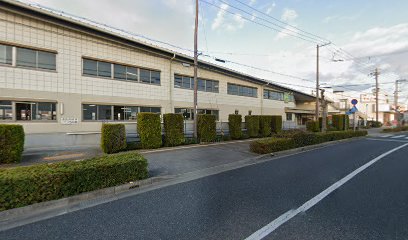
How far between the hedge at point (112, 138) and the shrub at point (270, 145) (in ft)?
22.1

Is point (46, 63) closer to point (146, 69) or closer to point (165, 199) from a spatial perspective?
point (146, 69)

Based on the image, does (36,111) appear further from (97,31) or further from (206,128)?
(206,128)

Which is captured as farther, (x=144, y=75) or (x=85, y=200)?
(x=144, y=75)

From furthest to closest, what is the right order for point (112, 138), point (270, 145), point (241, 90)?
1. point (241, 90)
2. point (270, 145)
3. point (112, 138)

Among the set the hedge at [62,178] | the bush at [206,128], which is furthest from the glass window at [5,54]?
the bush at [206,128]

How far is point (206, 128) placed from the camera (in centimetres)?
1321

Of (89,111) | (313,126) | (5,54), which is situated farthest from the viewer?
(313,126)

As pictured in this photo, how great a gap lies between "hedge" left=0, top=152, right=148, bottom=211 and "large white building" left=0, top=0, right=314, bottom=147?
801 cm

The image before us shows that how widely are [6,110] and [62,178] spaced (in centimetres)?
1005

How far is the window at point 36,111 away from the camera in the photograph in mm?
10836

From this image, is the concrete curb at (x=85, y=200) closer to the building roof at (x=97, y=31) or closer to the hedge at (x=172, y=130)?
the hedge at (x=172, y=130)

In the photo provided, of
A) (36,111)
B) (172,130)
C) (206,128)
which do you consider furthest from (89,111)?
(206,128)

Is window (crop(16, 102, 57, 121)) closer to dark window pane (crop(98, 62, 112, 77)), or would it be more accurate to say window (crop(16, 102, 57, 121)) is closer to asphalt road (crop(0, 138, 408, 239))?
dark window pane (crop(98, 62, 112, 77))

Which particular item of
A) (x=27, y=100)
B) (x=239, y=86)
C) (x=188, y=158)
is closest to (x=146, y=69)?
(x=27, y=100)
